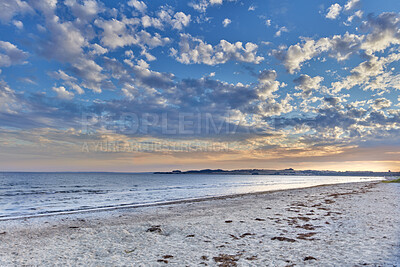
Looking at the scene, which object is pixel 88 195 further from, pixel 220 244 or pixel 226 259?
pixel 226 259

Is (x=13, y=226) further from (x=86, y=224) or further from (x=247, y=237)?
(x=247, y=237)

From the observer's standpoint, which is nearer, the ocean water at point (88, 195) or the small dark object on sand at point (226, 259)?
the small dark object on sand at point (226, 259)

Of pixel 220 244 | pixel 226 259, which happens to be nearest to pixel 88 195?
pixel 220 244

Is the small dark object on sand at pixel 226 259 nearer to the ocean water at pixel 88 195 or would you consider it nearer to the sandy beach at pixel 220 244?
the sandy beach at pixel 220 244

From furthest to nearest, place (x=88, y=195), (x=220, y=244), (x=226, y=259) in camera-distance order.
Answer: (x=88, y=195)
(x=220, y=244)
(x=226, y=259)

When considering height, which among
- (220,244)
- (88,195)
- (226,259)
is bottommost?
(88,195)

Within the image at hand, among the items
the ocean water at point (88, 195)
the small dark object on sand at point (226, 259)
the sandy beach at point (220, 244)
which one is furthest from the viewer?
the ocean water at point (88, 195)

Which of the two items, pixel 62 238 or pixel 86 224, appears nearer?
pixel 62 238

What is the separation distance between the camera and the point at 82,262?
845 centimetres

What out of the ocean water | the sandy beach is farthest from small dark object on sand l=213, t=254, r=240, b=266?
the ocean water

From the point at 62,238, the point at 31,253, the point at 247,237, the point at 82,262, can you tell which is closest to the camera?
the point at 82,262

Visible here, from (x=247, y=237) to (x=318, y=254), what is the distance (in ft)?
11.1

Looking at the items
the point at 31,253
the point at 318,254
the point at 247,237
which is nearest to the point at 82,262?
the point at 31,253

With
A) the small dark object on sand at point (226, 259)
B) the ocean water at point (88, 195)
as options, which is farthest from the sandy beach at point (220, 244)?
the ocean water at point (88, 195)
